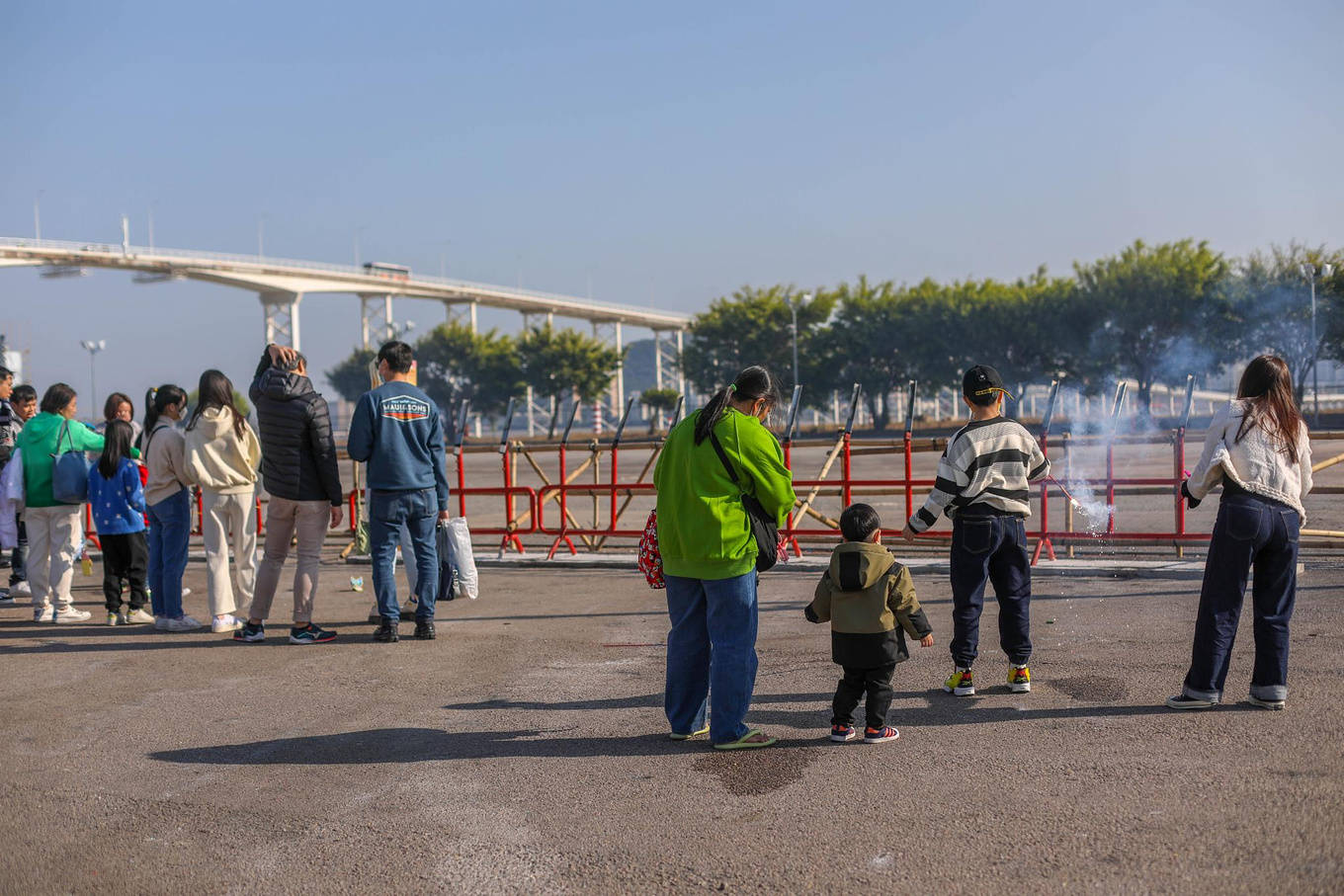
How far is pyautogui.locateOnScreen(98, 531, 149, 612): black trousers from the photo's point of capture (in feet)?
27.6

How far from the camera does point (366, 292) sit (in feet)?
270

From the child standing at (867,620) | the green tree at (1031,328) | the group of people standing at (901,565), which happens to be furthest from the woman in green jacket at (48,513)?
the green tree at (1031,328)

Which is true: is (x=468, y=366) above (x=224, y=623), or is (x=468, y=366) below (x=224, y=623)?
above

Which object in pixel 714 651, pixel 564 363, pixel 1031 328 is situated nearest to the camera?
pixel 714 651

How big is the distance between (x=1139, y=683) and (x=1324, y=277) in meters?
Result: 31.5

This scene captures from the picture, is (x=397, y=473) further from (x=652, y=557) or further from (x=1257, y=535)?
(x=1257, y=535)

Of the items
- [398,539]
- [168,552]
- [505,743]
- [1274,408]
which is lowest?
[505,743]

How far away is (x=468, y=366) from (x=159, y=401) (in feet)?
211

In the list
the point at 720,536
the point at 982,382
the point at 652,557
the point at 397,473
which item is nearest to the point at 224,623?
the point at 397,473

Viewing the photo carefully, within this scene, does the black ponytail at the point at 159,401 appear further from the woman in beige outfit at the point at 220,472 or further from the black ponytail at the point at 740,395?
the black ponytail at the point at 740,395

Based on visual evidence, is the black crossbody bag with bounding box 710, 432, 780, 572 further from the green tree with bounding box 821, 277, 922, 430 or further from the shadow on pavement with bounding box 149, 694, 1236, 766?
the green tree with bounding box 821, 277, 922, 430

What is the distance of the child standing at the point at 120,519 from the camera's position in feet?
27.2

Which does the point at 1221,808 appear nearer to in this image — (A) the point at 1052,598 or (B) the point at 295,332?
(A) the point at 1052,598

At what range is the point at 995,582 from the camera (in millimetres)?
5406
